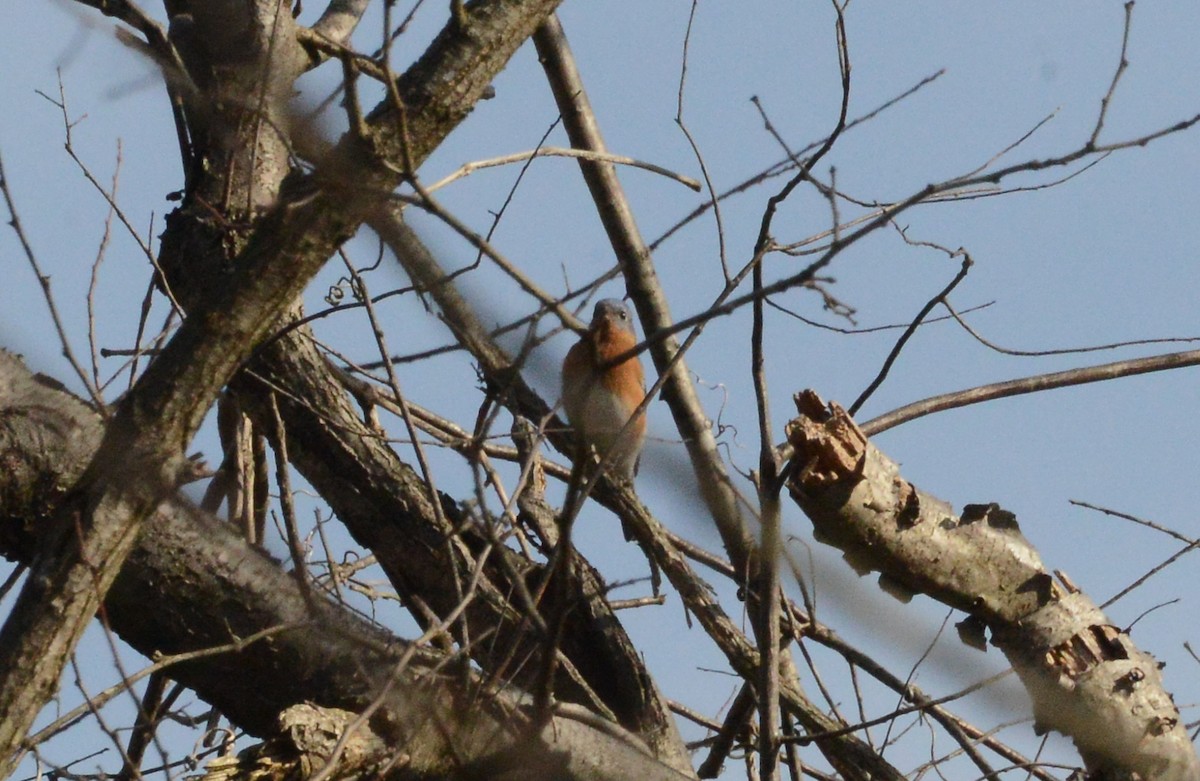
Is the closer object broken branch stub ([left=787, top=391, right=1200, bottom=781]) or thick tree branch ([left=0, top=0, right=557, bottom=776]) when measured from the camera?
thick tree branch ([left=0, top=0, right=557, bottom=776])

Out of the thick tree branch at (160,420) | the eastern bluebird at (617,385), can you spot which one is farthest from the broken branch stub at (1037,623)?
the thick tree branch at (160,420)

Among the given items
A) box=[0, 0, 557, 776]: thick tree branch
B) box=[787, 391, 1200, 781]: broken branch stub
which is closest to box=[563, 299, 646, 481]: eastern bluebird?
box=[787, 391, 1200, 781]: broken branch stub

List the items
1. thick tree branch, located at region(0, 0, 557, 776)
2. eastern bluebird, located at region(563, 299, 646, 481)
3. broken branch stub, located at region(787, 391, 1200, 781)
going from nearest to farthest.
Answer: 1. thick tree branch, located at region(0, 0, 557, 776)
2. broken branch stub, located at region(787, 391, 1200, 781)
3. eastern bluebird, located at region(563, 299, 646, 481)

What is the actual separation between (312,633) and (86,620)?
2.45 feet

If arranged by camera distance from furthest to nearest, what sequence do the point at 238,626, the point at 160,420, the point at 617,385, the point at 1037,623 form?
the point at 617,385 → the point at 1037,623 → the point at 238,626 → the point at 160,420

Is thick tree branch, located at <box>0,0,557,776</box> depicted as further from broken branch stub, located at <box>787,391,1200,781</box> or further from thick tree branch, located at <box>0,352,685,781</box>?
broken branch stub, located at <box>787,391,1200,781</box>

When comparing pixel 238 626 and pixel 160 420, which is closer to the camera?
pixel 160 420

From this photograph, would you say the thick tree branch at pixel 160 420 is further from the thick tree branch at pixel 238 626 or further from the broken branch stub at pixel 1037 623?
the broken branch stub at pixel 1037 623

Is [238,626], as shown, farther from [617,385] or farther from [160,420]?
[617,385]

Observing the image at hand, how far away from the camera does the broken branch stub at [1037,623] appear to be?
3.03 meters

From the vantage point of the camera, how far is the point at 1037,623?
10.5 feet

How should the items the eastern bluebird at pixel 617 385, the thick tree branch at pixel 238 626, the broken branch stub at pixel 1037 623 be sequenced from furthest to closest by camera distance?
the eastern bluebird at pixel 617 385 < the broken branch stub at pixel 1037 623 < the thick tree branch at pixel 238 626

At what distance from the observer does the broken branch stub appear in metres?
3.03

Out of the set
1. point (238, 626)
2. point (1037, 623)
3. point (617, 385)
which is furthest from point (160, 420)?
point (617, 385)
